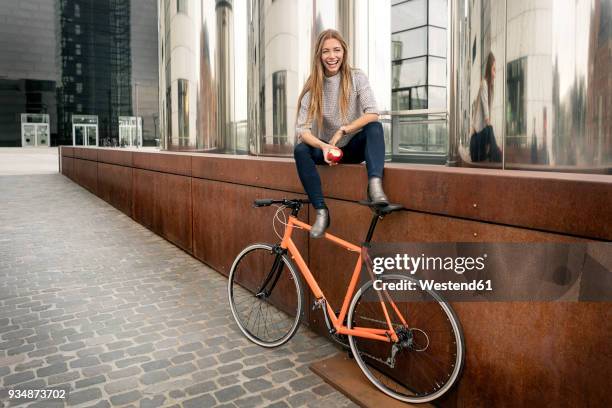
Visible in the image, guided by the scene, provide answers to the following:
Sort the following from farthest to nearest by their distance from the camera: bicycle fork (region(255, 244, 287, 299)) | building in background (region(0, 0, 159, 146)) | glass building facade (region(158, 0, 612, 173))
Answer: building in background (region(0, 0, 159, 146)), bicycle fork (region(255, 244, 287, 299)), glass building facade (region(158, 0, 612, 173))

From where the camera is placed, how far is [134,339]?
15.1 ft

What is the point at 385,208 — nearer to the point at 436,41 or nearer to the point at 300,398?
the point at 300,398

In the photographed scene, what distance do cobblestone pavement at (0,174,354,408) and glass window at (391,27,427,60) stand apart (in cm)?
1637

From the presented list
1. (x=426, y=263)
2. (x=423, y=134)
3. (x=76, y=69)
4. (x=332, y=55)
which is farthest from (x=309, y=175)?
(x=76, y=69)

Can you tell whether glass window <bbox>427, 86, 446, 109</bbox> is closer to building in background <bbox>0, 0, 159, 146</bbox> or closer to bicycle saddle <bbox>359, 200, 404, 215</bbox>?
bicycle saddle <bbox>359, 200, 404, 215</bbox>

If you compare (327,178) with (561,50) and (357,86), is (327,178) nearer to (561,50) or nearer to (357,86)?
(357,86)

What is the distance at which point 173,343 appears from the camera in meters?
4.52

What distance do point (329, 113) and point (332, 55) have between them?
1.48 feet

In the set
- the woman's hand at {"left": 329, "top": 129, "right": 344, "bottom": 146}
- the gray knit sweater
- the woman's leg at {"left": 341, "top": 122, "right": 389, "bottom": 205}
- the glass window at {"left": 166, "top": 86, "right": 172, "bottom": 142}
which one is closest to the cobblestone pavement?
the woman's leg at {"left": 341, "top": 122, "right": 389, "bottom": 205}

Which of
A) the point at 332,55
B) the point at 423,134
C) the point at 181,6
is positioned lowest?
the point at 332,55

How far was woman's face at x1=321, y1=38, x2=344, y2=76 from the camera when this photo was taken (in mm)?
3951

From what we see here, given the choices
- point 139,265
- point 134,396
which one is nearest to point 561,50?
point 134,396

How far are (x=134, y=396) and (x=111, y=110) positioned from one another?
76803 millimetres

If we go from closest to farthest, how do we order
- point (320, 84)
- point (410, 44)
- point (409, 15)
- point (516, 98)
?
point (320, 84), point (516, 98), point (409, 15), point (410, 44)
